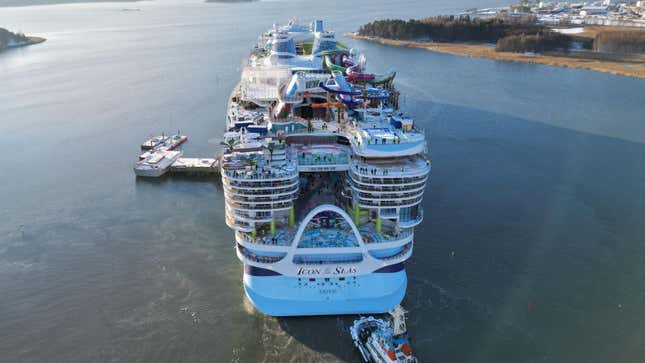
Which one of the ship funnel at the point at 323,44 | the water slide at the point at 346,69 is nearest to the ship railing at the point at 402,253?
the water slide at the point at 346,69

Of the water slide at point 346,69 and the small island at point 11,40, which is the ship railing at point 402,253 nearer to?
the water slide at point 346,69

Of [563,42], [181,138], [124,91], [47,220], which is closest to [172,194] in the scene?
[47,220]

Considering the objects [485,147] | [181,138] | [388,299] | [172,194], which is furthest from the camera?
[181,138]

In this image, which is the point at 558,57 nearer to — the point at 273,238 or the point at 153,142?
the point at 153,142

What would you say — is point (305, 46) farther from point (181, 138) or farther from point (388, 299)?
point (388, 299)

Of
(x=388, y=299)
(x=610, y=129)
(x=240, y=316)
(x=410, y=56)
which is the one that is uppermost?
(x=410, y=56)
